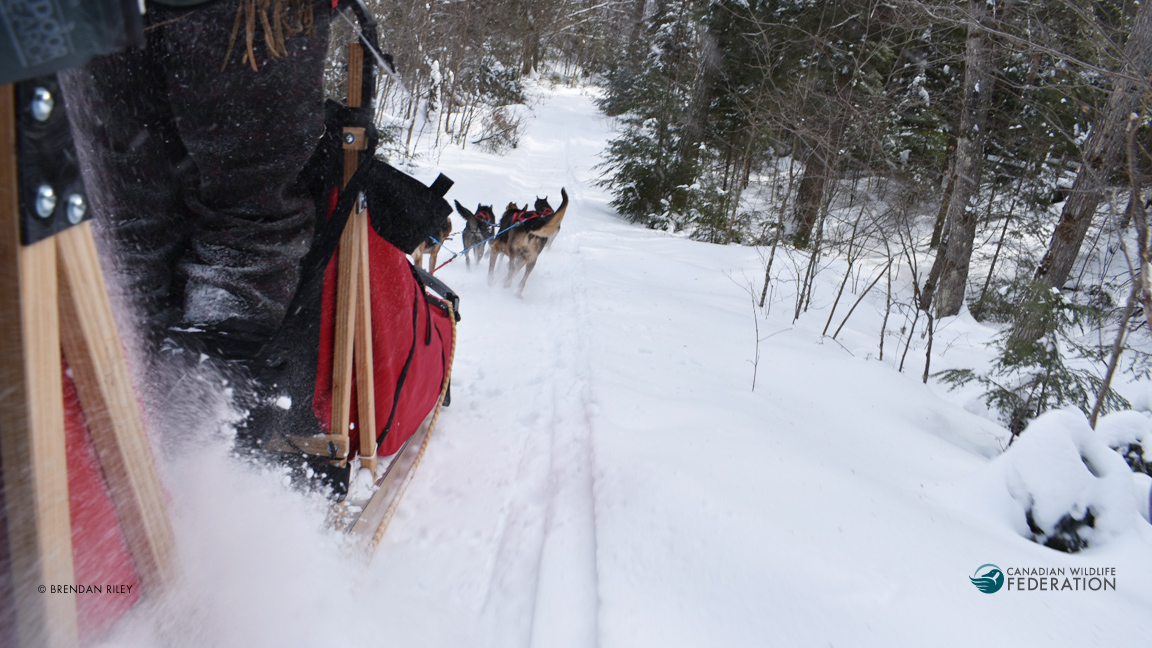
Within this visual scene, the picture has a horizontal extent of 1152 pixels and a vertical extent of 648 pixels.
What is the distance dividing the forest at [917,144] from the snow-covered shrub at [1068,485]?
639mm

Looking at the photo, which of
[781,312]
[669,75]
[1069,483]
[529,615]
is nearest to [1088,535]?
[1069,483]

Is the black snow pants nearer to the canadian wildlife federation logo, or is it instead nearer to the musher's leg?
the musher's leg

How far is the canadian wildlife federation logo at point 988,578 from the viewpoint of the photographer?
1.42m

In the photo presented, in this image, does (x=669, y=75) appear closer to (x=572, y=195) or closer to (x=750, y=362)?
(x=572, y=195)

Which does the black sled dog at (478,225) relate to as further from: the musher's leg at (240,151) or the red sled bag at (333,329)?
the musher's leg at (240,151)

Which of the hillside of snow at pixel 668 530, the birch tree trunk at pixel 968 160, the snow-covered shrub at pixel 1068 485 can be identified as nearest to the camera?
the hillside of snow at pixel 668 530

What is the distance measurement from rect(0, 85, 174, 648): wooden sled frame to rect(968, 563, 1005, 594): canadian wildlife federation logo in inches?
70.2

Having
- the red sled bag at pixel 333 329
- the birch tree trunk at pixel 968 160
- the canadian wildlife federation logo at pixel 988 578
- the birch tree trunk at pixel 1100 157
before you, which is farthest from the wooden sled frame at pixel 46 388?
the birch tree trunk at pixel 968 160

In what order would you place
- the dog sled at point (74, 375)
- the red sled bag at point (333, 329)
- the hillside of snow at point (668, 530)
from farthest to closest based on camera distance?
the red sled bag at point (333, 329) < the hillside of snow at point (668, 530) < the dog sled at point (74, 375)

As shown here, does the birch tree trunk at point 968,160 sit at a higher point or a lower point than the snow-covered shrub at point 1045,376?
higher

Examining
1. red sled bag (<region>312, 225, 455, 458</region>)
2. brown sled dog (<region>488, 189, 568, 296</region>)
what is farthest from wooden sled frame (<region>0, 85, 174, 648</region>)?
brown sled dog (<region>488, 189, 568, 296</region>)

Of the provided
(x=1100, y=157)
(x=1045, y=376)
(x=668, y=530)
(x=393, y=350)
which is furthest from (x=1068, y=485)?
(x=1100, y=157)

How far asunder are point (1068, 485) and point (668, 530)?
1.26m

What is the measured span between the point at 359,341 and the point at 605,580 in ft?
3.02
